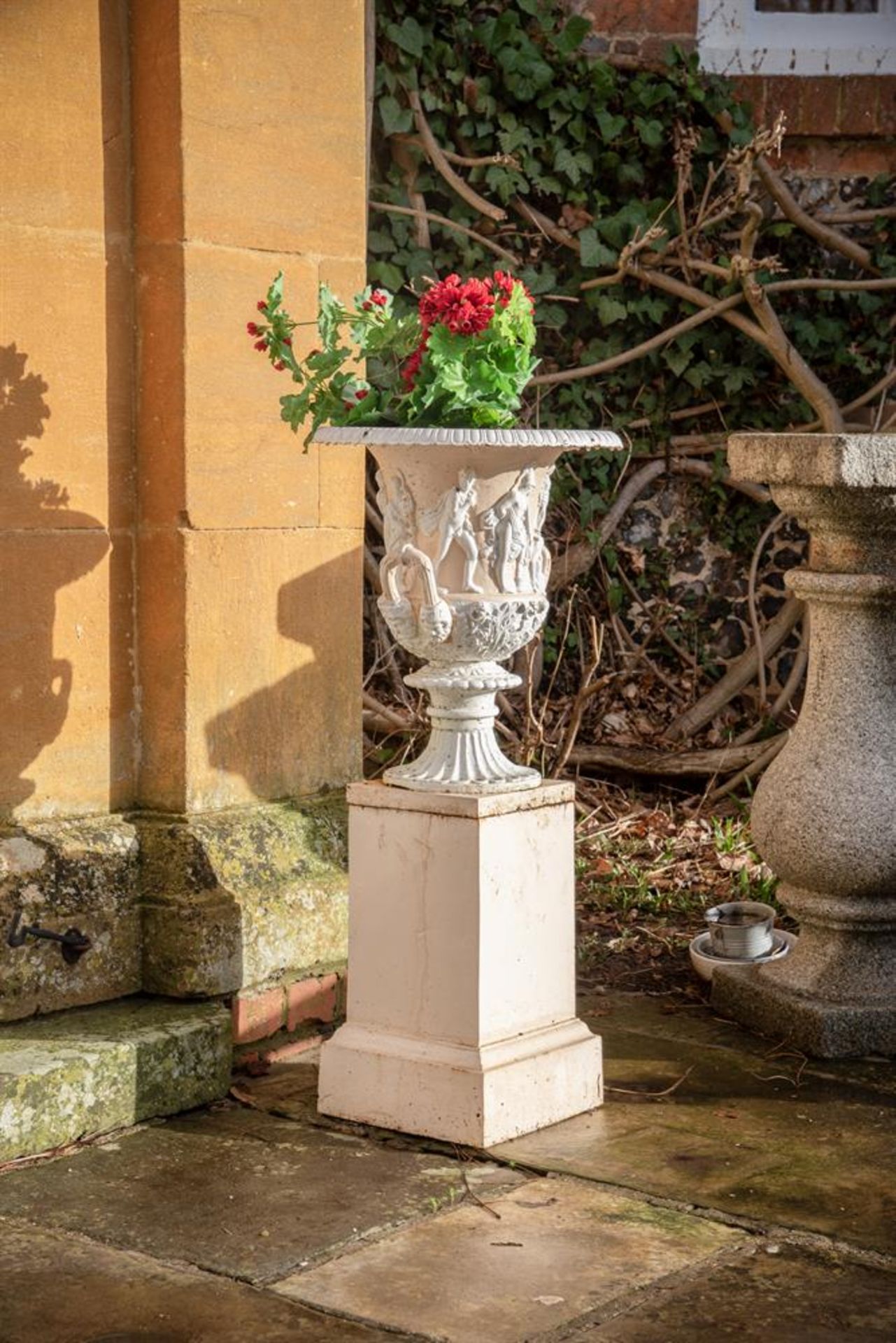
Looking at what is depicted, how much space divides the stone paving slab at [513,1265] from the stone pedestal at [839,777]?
123 cm

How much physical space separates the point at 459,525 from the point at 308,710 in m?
1.00

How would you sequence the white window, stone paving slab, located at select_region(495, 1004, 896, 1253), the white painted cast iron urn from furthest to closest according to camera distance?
the white window, the white painted cast iron urn, stone paving slab, located at select_region(495, 1004, 896, 1253)

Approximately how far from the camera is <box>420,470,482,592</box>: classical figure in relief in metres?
4.20

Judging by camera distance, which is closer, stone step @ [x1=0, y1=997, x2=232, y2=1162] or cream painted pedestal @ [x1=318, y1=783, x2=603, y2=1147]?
stone step @ [x1=0, y1=997, x2=232, y2=1162]


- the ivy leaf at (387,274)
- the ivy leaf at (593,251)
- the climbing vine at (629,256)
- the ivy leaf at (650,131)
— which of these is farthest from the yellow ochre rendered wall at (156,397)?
the ivy leaf at (650,131)

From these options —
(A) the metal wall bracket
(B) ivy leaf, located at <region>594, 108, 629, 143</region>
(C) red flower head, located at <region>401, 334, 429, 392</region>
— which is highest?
(B) ivy leaf, located at <region>594, 108, 629, 143</region>

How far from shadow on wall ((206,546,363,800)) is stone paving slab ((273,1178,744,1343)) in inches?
55.2

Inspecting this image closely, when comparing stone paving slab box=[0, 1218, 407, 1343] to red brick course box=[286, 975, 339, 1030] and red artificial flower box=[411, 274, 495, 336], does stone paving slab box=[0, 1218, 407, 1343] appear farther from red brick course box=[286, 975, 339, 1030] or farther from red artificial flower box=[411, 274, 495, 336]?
red artificial flower box=[411, 274, 495, 336]

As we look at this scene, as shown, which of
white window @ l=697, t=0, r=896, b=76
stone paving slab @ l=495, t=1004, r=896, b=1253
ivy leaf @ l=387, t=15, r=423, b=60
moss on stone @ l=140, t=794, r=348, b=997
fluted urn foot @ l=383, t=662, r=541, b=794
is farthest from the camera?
white window @ l=697, t=0, r=896, b=76

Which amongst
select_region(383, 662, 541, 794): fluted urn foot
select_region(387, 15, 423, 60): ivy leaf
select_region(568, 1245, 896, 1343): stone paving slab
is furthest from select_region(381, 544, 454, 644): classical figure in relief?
select_region(387, 15, 423, 60): ivy leaf

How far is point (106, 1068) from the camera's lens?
4234 mm

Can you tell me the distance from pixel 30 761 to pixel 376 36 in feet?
13.1

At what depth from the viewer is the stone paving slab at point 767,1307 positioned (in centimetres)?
325

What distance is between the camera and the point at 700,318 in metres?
7.59
